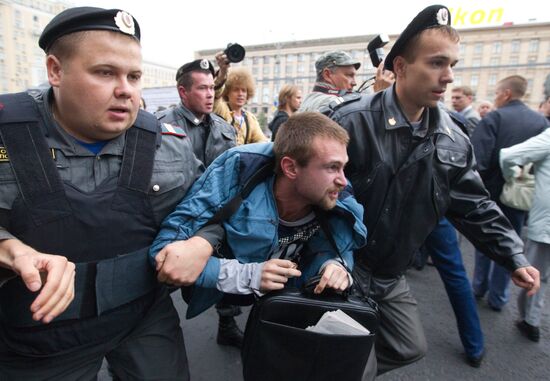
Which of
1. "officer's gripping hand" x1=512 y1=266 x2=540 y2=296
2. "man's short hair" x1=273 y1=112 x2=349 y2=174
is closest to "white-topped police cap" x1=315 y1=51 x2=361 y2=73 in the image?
"man's short hair" x1=273 y1=112 x2=349 y2=174

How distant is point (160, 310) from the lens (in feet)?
5.20

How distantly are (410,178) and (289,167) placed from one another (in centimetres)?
69

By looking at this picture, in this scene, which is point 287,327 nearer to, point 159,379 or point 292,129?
point 159,379

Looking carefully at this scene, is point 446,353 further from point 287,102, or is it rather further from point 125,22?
point 287,102

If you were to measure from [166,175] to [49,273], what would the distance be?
586 mm

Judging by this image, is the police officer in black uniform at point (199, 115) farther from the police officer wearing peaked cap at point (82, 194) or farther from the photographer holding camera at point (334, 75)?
the police officer wearing peaked cap at point (82, 194)

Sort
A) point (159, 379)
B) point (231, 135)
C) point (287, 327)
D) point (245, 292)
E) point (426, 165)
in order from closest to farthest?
point (287, 327) < point (245, 292) < point (159, 379) < point (426, 165) < point (231, 135)

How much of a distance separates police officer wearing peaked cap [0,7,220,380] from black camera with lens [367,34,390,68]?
7.62 feet

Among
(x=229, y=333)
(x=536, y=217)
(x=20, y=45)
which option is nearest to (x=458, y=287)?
(x=536, y=217)

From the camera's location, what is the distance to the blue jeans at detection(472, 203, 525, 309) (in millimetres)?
3256

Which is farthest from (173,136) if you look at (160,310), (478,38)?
(478,38)

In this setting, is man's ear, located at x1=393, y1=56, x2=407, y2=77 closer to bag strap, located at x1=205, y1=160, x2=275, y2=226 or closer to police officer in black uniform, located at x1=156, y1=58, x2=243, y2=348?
bag strap, located at x1=205, y1=160, x2=275, y2=226

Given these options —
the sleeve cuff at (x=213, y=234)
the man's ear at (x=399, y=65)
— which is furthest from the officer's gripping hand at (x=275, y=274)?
the man's ear at (x=399, y=65)

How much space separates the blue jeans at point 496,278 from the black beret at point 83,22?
360 cm
